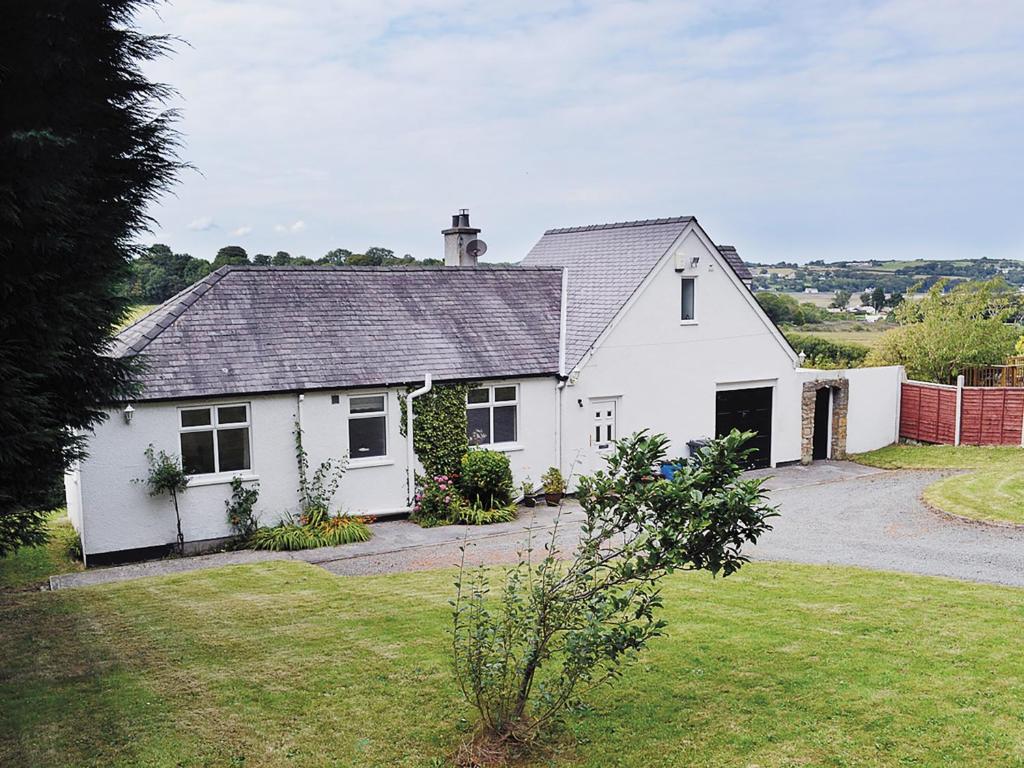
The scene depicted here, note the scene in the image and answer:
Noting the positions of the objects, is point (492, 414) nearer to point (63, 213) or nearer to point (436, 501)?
point (436, 501)

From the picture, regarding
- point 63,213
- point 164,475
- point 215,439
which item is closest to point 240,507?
point 215,439

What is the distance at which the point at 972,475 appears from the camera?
22984 mm

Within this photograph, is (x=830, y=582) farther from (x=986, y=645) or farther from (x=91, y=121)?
(x=91, y=121)

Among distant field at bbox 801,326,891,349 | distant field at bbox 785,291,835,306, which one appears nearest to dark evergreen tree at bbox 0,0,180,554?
distant field at bbox 801,326,891,349

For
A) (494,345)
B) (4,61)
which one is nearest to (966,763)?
(4,61)

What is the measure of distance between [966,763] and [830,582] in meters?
6.77

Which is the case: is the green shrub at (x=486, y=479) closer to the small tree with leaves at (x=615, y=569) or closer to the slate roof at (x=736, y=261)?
the small tree with leaves at (x=615, y=569)

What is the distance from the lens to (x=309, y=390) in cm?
1886

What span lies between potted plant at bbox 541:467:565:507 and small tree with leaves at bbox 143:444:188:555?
27.2 ft

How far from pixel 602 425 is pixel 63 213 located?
16175mm

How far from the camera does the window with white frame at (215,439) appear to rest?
18.0 metres

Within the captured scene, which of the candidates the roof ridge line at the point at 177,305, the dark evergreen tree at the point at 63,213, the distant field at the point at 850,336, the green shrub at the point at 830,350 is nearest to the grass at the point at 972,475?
the green shrub at the point at 830,350

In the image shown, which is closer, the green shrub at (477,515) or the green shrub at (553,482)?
the green shrub at (477,515)

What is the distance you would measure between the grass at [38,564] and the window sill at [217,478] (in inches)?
101
